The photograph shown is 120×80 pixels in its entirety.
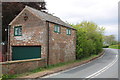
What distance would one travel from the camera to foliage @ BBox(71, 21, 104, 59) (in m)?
21.8

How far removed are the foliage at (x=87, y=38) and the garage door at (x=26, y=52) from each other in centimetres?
817

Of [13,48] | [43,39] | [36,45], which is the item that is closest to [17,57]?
[13,48]

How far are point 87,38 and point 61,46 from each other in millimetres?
12072

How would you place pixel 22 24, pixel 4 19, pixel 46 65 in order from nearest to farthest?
→ 1. pixel 46 65
2. pixel 22 24
3. pixel 4 19

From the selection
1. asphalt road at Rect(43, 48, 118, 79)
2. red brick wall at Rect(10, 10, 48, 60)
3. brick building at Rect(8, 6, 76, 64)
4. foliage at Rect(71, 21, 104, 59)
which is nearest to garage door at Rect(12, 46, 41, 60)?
brick building at Rect(8, 6, 76, 64)

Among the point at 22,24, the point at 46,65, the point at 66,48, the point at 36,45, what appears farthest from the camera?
the point at 66,48

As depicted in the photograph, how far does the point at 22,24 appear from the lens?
16422 millimetres

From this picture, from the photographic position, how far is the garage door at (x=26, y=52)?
1495 centimetres

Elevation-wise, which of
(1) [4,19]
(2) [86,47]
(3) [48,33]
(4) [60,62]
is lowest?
(4) [60,62]

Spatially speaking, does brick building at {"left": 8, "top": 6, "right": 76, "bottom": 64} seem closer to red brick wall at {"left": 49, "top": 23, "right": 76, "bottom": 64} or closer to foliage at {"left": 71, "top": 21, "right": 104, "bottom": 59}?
red brick wall at {"left": 49, "top": 23, "right": 76, "bottom": 64}

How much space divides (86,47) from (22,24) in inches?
463

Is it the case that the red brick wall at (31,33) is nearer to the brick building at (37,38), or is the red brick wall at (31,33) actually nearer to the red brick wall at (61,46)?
the brick building at (37,38)

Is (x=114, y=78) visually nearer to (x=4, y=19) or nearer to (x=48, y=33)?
(x=48, y=33)

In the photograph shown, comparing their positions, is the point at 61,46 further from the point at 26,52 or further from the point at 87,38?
the point at 87,38
